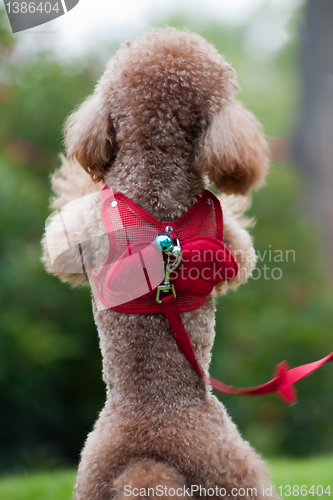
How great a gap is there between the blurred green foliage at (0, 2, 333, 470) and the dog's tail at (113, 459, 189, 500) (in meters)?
1.24

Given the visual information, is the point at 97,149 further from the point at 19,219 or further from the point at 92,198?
the point at 19,219

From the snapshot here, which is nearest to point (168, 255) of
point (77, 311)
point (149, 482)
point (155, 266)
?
point (155, 266)

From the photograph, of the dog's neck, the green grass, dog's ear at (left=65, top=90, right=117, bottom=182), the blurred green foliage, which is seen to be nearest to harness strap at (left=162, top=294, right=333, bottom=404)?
the dog's neck

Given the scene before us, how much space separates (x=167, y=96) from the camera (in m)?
0.72

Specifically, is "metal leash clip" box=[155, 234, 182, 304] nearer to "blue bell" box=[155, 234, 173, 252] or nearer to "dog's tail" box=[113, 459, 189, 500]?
"blue bell" box=[155, 234, 173, 252]

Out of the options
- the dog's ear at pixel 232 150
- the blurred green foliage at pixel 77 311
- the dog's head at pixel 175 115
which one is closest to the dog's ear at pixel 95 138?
the dog's head at pixel 175 115

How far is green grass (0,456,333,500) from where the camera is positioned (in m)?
1.35

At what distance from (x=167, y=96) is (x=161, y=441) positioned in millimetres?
521

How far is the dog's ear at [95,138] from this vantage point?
2.49 feet

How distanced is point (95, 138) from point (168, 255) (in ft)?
0.75

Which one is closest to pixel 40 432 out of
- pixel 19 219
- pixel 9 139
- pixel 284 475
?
pixel 19 219

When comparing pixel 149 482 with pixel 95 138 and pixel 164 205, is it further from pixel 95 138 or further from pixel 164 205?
pixel 95 138

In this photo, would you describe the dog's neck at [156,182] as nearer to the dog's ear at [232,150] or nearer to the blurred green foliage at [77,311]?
the dog's ear at [232,150]

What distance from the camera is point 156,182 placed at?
73 centimetres
